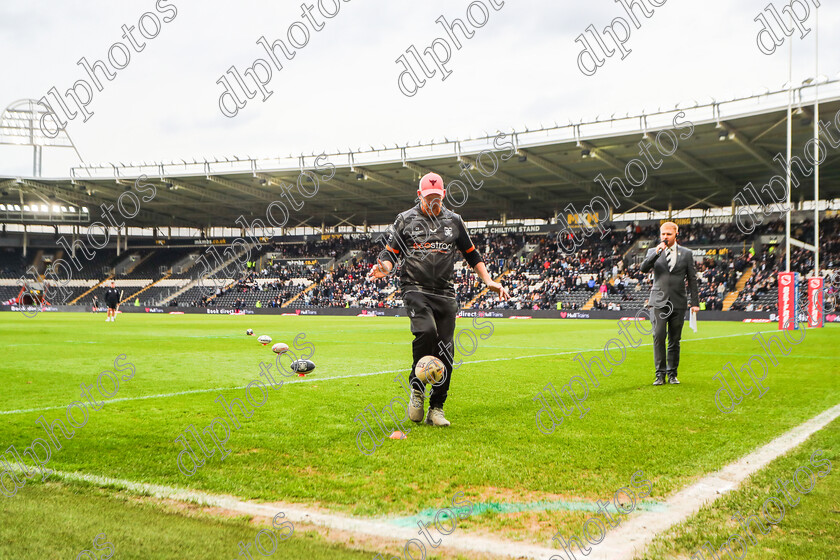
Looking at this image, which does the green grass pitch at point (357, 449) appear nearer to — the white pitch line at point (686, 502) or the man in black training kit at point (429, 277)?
the white pitch line at point (686, 502)

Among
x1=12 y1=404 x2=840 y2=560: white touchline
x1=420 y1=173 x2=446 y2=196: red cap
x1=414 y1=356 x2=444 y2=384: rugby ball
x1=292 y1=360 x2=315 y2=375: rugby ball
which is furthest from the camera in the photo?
x1=292 y1=360 x2=315 y2=375: rugby ball

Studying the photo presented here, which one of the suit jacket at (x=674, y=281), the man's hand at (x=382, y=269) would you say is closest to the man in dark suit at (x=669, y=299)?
the suit jacket at (x=674, y=281)

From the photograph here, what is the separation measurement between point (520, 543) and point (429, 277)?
284cm

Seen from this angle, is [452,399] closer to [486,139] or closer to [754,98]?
[754,98]

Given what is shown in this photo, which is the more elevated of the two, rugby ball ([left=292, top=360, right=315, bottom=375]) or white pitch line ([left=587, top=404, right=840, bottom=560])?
white pitch line ([left=587, top=404, right=840, bottom=560])

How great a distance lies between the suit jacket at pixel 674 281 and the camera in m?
8.14

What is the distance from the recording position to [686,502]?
324 cm

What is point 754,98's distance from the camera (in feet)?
94.7

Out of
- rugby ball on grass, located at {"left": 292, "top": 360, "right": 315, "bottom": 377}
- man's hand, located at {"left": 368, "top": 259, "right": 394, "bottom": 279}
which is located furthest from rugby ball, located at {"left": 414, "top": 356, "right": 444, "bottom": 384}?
rugby ball on grass, located at {"left": 292, "top": 360, "right": 315, "bottom": 377}

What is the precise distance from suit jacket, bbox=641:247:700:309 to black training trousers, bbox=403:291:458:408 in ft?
12.4

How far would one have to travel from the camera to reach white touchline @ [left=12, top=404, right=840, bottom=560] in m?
2.63

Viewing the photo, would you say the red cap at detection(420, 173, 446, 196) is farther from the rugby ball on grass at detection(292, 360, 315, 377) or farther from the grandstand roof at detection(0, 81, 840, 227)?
the grandstand roof at detection(0, 81, 840, 227)

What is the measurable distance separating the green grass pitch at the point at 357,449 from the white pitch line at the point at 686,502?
0.33 feet

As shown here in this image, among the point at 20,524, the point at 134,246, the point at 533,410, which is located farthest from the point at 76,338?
the point at 134,246
